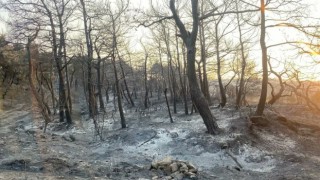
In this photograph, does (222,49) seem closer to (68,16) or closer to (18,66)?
(68,16)

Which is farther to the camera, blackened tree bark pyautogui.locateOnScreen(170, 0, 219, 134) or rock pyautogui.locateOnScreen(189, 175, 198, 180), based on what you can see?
blackened tree bark pyautogui.locateOnScreen(170, 0, 219, 134)

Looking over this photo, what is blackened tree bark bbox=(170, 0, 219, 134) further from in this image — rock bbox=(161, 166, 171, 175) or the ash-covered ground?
rock bbox=(161, 166, 171, 175)

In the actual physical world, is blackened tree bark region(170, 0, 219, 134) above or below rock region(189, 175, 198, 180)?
above

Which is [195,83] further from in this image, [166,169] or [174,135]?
[166,169]

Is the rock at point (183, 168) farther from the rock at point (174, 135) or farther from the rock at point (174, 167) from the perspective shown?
the rock at point (174, 135)

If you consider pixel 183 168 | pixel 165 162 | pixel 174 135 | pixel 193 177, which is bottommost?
pixel 193 177

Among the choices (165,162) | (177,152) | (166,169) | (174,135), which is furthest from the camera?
(174,135)

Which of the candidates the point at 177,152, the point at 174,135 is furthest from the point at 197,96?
the point at 177,152

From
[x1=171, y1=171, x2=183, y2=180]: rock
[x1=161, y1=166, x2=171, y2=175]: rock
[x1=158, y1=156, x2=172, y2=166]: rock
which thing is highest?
[x1=158, y1=156, x2=172, y2=166]: rock

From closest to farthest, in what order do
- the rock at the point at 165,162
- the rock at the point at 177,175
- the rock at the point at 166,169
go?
the rock at the point at 177,175 → the rock at the point at 166,169 → the rock at the point at 165,162

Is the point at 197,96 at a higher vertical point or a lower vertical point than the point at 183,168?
higher

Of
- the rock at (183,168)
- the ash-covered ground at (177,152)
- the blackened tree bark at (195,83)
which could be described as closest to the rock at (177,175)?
the rock at (183,168)

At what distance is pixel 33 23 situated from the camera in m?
23.9

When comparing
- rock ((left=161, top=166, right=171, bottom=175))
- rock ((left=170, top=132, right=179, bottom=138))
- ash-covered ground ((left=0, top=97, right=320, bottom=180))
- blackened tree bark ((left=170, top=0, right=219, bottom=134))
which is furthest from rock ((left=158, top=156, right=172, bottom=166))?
rock ((left=170, top=132, right=179, bottom=138))
